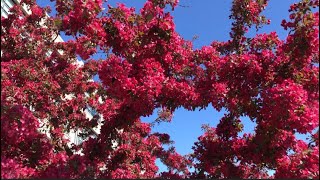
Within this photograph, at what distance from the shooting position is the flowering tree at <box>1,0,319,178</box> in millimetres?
8477

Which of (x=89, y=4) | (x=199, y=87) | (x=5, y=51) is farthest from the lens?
(x=5, y=51)

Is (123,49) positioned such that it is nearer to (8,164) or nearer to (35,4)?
(8,164)

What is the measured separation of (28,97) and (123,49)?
2.62 metres

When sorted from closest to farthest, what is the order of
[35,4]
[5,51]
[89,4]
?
[89,4] < [5,51] < [35,4]

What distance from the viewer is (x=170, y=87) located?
915 cm

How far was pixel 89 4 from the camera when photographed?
9.40 metres

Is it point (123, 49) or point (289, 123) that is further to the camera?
point (123, 49)

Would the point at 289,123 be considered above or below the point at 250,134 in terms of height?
below

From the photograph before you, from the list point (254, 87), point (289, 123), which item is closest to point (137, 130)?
point (254, 87)

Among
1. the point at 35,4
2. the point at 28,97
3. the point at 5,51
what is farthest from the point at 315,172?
the point at 35,4

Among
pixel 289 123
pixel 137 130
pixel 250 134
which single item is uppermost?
pixel 137 130

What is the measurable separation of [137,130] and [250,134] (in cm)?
627

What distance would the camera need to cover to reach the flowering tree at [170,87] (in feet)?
27.8

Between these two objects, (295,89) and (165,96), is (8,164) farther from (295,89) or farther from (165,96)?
(295,89)
